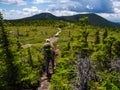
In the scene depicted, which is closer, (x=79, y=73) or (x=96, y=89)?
(x=96, y=89)

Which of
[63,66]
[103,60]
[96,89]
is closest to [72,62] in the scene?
[63,66]

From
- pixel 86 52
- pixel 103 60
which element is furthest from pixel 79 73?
pixel 86 52

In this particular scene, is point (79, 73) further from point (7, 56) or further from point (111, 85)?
point (7, 56)

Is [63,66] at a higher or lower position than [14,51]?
lower

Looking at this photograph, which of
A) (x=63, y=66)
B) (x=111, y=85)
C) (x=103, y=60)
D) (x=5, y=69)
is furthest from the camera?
(x=103, y=60)

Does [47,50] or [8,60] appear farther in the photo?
[47,50]

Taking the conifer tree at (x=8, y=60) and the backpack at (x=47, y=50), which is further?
the backpack at (x=47, y=50)

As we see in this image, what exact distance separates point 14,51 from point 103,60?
18057 millimetres

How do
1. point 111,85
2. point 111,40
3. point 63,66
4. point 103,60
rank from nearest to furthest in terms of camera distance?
point 111,85 < point 63,66 < point 103,60 < point 111,40

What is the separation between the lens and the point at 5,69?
4303 centimetres

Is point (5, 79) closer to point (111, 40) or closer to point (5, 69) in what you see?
point (5, 69)

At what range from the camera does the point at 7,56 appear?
4256 centimetres

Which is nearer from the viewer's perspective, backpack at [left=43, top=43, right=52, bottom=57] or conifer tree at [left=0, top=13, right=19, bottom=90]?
conifer tree at [left=0, top=13, right=19, bottom=90]

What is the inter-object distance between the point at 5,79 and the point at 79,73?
428 inches
